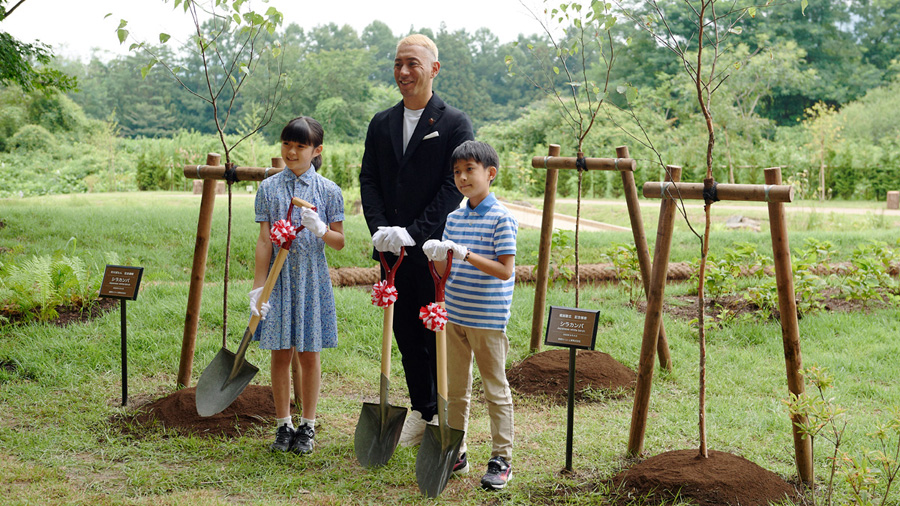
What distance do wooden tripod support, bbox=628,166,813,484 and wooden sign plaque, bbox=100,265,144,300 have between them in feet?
9.18

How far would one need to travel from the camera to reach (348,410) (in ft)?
13.4

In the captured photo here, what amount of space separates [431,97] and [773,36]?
1144 inches

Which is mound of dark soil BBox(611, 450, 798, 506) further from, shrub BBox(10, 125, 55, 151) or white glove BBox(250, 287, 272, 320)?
shrub BBox(10, 125, 55, 151)

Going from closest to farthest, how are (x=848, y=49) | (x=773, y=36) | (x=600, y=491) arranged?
(x=600, y=491) < (x=773, y=36) < (x=848, y=49)

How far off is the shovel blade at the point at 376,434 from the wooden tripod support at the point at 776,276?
3.68 feet

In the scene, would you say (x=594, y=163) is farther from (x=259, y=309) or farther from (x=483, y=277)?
(x=259, y=309)

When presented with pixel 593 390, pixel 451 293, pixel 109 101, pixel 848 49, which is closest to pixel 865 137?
pixel 848 49

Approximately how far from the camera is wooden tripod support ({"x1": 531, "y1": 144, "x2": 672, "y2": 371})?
14.5 feet

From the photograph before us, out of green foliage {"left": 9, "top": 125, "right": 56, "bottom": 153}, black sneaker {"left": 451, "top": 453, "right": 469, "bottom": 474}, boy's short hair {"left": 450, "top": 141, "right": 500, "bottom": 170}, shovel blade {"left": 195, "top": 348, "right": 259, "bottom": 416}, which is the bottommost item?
black sneaker {"left": 451, "top": 453, "right": 469, "bottom": 474}

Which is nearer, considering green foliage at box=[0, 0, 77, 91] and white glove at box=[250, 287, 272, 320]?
white glove at box=[250, 287, 272, 320]

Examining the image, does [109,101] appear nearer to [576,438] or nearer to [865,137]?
[865,137]

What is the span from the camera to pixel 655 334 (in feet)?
10.3

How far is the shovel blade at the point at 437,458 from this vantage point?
2850 mm

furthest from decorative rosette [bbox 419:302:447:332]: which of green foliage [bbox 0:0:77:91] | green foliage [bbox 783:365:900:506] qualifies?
green foliage [bbox 0:0:77:91]
